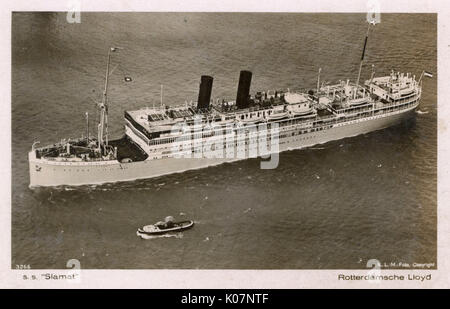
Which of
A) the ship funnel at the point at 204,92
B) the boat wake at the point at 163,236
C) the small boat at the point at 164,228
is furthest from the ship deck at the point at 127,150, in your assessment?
the boat wake at the point at 163,236

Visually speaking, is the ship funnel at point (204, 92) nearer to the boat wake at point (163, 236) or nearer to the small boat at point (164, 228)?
the small boat at point (164, 228)

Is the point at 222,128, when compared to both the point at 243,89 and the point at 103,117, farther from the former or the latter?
the point at 103,117

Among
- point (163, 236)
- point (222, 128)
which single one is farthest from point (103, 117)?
point (163, 236)

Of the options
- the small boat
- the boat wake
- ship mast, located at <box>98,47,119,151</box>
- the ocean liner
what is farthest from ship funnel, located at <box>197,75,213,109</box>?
the boat wake

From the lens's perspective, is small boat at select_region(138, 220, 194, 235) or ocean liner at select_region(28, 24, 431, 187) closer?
small boat at select_region(138, 220, 194, 235)

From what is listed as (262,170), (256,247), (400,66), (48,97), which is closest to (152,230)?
(256,247)

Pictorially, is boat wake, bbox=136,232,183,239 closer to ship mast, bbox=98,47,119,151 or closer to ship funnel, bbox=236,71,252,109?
ship mast, bbox=98,47,119,151
